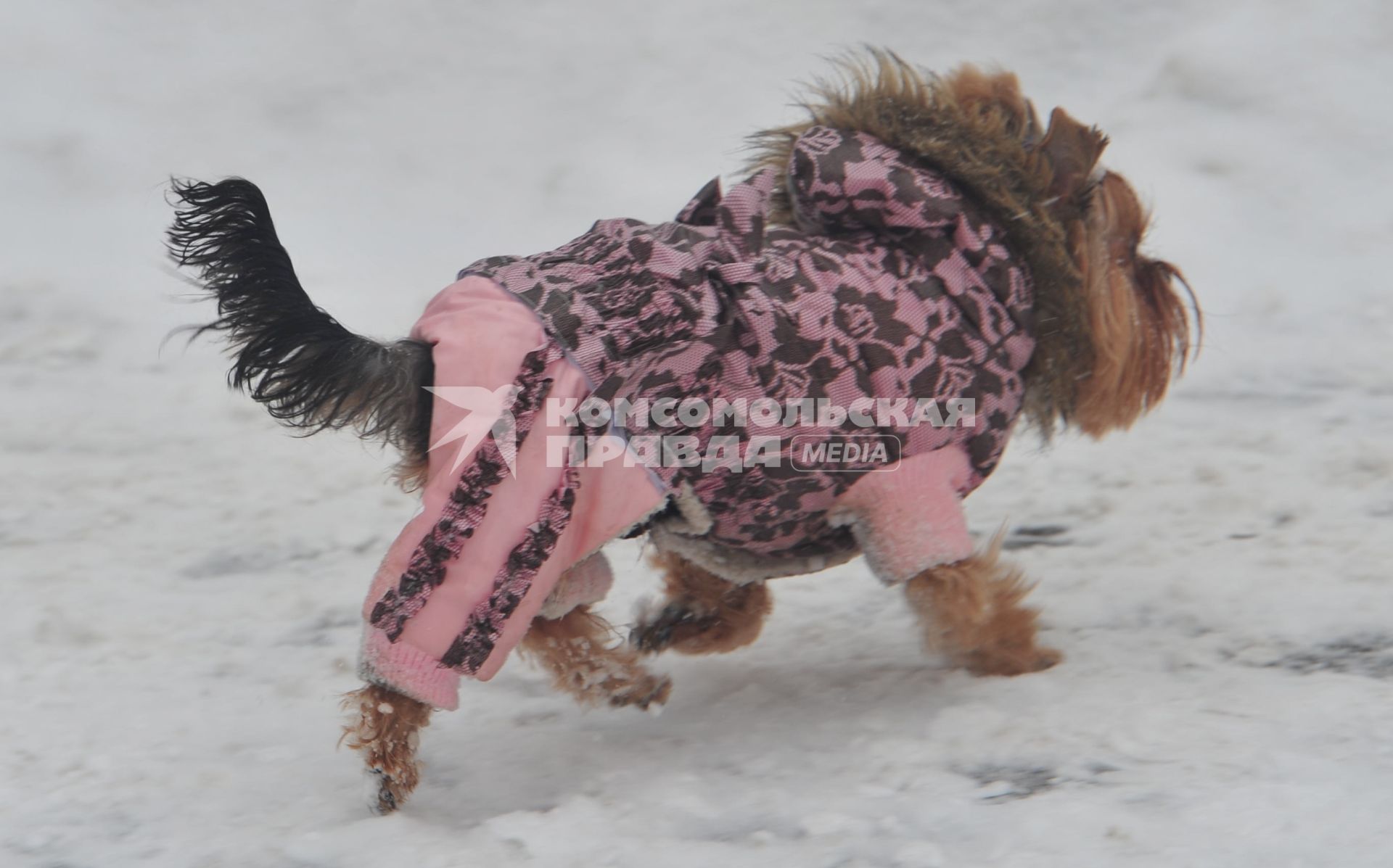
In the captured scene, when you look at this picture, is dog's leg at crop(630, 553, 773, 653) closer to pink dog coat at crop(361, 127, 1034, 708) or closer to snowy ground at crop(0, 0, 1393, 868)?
snowy ground at crop(0, 0, 1393, 868)

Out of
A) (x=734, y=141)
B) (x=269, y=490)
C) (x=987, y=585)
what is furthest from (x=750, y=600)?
(x=734, y=141)

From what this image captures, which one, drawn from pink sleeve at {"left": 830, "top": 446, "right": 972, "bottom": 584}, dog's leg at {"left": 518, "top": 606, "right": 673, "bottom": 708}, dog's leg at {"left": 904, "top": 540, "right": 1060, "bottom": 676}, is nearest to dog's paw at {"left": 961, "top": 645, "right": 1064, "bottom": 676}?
dog's leg at {"left": 904, "top": 540, "right": 1060, "bottom": 676}

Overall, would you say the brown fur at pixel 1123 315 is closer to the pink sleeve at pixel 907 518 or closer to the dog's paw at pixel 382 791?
the pink sleeve at pixel 907 518

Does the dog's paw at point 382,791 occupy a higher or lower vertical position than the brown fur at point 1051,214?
lower

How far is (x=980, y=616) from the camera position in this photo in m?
2.17

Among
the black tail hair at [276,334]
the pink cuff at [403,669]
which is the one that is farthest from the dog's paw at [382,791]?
the black tail hair at [276,334]

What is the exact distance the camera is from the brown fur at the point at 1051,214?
2242 millimetres

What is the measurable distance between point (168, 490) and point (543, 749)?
160 centimetres

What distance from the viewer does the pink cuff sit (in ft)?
6.09

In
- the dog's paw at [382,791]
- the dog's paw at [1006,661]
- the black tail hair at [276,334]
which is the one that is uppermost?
the black tail hair at [276,334]

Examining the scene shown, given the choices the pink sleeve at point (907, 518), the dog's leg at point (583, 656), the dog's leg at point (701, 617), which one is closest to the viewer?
the pink sleeve at point (907, 518)

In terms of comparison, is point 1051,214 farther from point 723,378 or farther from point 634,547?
point 634,547

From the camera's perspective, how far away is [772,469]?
6.86 ft

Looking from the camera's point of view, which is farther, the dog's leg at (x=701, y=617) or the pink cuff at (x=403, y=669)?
the dog's leg at (x=701, y=617)
